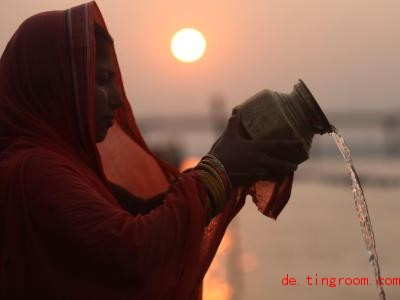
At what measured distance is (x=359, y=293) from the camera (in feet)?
15.5

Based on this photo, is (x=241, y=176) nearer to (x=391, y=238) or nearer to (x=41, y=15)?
(x=41, y=15)

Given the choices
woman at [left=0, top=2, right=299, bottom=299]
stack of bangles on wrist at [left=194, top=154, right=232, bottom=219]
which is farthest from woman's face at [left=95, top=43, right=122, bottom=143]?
stack of bangles on wrist at [left=194, top=154, right=232, bottom=219]

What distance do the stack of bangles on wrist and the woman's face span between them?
21 centimetres

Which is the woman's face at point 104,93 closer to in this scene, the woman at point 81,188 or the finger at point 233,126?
the woman at point 81,188

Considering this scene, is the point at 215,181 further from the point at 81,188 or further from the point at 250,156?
the point at 81,188

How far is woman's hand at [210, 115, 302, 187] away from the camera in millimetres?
1449

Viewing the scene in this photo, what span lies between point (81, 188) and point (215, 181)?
277mm

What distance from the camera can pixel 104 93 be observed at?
1455 millimetres

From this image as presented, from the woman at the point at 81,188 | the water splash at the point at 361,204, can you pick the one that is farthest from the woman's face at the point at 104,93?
the water splash at the point at 361,204

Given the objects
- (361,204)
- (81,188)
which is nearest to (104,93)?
(81,188)

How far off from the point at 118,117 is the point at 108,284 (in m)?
0.74

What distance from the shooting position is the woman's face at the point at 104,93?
1.45 m

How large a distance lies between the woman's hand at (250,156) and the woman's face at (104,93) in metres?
0.22

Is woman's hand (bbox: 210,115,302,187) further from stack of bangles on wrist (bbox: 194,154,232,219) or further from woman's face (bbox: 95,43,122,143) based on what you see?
woman's face (bbox: 95,43,122,143)
